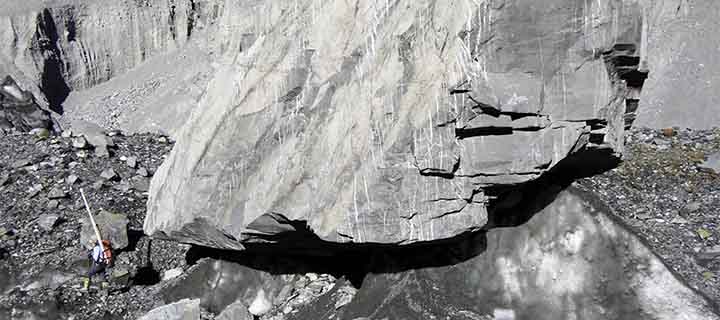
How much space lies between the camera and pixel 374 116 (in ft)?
32.2

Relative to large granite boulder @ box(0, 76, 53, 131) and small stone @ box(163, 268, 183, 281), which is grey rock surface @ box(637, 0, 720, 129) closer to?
small stone @ box(163, 268, 183, 281)

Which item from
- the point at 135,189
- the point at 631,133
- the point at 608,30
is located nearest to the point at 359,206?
the point at 608,30

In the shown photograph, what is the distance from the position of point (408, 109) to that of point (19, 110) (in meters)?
15.1

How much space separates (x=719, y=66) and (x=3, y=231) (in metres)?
15.9

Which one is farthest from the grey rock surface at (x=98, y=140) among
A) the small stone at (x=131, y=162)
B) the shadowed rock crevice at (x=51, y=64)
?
the shadowed rock crevice at (x=51, y=64)

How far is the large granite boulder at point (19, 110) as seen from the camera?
1977 cm

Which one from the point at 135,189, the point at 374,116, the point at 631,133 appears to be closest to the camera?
the point at 374,116

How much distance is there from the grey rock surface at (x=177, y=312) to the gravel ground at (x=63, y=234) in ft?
3.63

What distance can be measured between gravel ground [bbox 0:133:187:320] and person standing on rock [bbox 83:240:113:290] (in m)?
0.17

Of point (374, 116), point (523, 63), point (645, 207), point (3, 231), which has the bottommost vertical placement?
point (3, 231)

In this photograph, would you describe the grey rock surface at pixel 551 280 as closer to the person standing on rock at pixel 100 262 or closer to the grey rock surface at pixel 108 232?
the person standing on rock at pixel 100 262

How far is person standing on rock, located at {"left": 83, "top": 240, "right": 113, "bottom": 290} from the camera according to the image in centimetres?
1334

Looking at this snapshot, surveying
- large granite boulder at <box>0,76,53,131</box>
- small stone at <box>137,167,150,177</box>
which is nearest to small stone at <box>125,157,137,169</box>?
small stone at <box>137,167,150,177</box>

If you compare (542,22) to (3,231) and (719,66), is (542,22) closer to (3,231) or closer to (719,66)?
(719,66)
